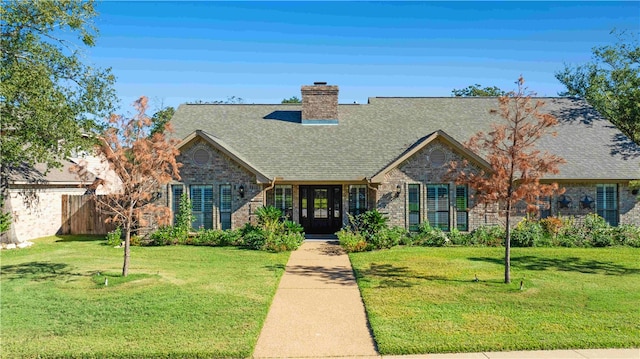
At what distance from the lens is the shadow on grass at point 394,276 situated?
35.3ft

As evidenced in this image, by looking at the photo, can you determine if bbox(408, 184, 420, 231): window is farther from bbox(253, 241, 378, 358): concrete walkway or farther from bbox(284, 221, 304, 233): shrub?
bbox(253, 241, 378, 358): concrete walkway

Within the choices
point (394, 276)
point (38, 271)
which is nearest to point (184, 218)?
point (38, 271)

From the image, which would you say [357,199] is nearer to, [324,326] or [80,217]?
[324,326]

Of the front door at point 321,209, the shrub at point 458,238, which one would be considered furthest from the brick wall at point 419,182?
the front door at point 321,209

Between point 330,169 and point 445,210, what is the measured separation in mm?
5246

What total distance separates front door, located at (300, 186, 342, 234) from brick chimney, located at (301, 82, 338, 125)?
180 inches

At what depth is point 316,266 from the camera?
43.3 feet

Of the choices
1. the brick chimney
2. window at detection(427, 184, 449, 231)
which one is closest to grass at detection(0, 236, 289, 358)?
window at detection(427, 184, 449, 231)

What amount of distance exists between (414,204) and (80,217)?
1627 centimetres

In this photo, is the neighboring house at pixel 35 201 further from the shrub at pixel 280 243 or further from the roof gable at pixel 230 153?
the shrub at pixel 280 243

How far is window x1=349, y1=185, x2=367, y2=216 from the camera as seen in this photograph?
18.8 meters

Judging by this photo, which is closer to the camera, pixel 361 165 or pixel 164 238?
pixel 164 238

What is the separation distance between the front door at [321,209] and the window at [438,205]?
4.10 meters

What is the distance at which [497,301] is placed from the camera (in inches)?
361
